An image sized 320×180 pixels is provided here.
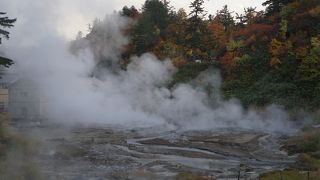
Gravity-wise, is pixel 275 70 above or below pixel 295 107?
above

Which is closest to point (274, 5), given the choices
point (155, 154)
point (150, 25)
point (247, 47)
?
point (247, 47)

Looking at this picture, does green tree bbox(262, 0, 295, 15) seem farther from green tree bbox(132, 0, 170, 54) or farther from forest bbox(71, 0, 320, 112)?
green tree bbox(132, 0, 170, 54)

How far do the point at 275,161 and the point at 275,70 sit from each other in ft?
68.5

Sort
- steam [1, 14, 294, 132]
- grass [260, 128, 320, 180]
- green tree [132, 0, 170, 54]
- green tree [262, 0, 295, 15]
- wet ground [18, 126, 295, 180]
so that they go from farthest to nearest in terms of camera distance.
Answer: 1. green tree [132, 0, 170, 54]
2. green tree [262, 0, 295, 15]
3. steam [1, 14, 294, 132]
4. wet ground [18, 126, 295, 180]
5. grass [260, 128, 320, 180]

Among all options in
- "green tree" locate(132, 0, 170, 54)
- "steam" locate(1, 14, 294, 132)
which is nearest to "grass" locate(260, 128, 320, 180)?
"steam" locate(1, 14, 294, 132)

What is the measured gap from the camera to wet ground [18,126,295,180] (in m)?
20.0

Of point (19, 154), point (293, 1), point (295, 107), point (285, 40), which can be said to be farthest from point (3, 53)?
point (293, 1)

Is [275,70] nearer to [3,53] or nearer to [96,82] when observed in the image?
[96,82]

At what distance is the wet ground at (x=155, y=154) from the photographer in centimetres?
1995

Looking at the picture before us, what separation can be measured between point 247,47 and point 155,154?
26958 mm

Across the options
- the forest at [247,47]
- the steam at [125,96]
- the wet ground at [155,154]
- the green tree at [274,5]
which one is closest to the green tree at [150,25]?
the forest at [247,47]

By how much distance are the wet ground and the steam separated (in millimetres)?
4334

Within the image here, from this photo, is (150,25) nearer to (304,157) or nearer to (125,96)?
(125,96)

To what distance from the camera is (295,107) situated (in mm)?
36594
